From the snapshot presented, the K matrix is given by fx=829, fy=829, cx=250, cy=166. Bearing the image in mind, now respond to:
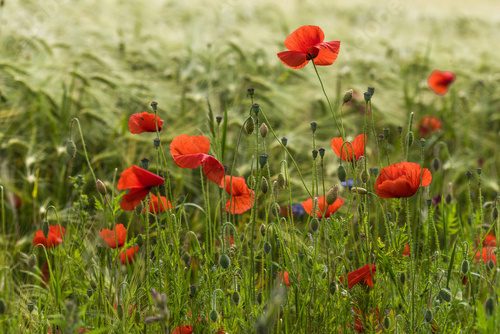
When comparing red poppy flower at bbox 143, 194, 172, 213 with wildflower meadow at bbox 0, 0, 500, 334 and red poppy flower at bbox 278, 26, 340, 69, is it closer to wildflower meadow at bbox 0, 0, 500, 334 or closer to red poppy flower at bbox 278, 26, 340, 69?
wildflower meadow at bbox 0, 0, 500, 334

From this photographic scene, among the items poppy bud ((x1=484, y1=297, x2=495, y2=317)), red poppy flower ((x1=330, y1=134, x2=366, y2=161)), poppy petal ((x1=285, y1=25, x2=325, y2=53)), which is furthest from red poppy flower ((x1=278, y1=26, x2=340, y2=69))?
poppy bud ((x1=484, y1=297, x2=495, y2=317))

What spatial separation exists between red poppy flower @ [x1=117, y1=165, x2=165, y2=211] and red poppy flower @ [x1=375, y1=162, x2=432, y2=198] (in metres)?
0.43

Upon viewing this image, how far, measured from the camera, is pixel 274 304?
1057 millimetres

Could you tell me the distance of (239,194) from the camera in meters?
1.84

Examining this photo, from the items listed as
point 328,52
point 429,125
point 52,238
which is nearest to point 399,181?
point 328,52

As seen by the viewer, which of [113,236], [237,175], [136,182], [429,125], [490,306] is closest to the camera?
[490,306]

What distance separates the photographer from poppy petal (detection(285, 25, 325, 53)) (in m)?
1.72

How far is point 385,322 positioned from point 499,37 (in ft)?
19.5

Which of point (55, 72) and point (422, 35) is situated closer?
point (55, 72)

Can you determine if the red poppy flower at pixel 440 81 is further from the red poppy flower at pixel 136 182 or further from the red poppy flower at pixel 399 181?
the red poppy flower at pixel 136 182

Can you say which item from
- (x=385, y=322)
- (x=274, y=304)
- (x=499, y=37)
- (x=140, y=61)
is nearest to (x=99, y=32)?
(x=140, y=61)

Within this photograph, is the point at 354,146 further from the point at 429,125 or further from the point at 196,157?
the point at 429,125

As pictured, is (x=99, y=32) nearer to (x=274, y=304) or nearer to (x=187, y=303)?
(x=187, y=303)

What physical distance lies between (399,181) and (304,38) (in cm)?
38
